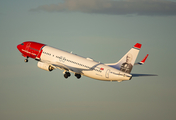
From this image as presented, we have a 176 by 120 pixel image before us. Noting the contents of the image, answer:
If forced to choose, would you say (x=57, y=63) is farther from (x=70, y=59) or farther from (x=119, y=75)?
(x=119, y=75)

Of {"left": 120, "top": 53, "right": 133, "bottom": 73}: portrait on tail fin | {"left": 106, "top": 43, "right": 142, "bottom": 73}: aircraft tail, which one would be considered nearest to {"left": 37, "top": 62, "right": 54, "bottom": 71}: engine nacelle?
{"left": 106, "top": 43, "right": 142, "bottom": 73}: aircraft tail

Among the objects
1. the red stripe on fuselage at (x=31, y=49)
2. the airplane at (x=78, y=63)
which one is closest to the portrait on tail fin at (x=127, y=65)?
the airplane at (x=78, y=63)

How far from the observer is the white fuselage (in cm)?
7194

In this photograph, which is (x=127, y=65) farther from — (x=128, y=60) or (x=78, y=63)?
(x=78, y=63)

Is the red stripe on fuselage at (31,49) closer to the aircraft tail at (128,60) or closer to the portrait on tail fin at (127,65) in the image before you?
the aircraft tail at (128,60)

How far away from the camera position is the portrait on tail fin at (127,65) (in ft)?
233

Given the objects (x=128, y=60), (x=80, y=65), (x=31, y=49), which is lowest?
(x=31, y=49)

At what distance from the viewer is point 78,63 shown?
7606 cm

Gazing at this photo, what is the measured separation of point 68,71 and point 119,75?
13405 mm

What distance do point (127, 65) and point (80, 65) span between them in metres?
11.0

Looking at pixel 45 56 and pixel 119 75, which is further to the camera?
pixel 45 56

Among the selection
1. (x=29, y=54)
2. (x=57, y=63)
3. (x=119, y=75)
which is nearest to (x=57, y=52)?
(x=57, y=63)

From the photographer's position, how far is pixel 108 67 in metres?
73.3

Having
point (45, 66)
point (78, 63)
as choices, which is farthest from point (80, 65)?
point (45, 66)
